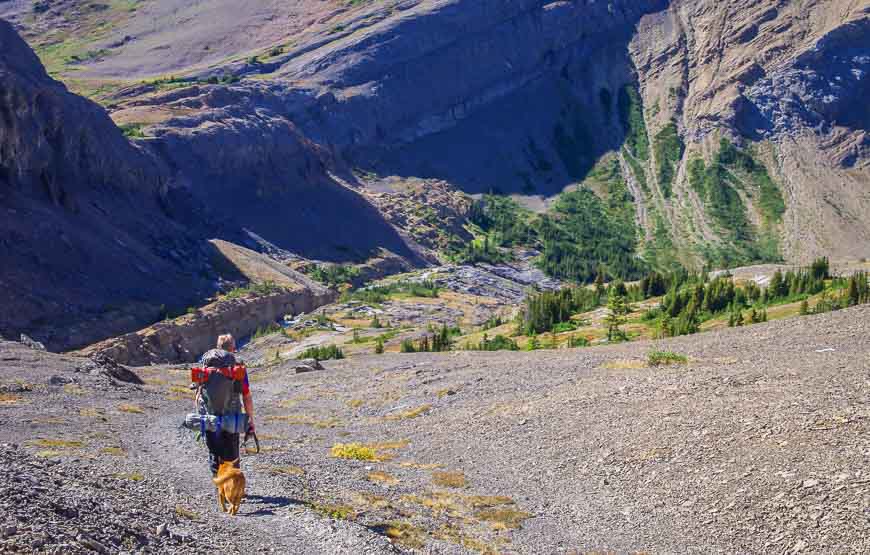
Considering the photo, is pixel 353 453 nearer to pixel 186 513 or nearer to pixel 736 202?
pixel 186 513

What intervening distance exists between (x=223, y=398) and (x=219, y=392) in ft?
0.35

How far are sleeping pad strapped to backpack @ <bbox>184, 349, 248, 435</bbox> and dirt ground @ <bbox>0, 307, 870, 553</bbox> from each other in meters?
1.19

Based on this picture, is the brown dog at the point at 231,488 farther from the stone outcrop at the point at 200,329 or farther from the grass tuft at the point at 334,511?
the stone outcrop at the point at 200,329

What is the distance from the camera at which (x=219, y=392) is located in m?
12.4

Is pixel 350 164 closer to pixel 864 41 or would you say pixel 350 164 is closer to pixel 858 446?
pixel 864 41

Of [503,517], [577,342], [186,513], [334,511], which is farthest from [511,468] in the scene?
[577,342]

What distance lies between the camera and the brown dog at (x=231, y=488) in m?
12.0

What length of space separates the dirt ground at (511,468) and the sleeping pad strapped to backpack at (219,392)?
1191 mm

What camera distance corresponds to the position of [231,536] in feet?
34.8

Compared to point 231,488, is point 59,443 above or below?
below

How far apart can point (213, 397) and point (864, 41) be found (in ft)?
542

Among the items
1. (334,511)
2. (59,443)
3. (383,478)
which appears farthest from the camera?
(59,443)

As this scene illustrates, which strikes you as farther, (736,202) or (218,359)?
(736,202)

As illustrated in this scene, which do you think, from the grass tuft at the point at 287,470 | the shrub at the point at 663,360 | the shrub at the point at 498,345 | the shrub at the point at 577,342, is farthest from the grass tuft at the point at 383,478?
the shrub at the point at 498,345
